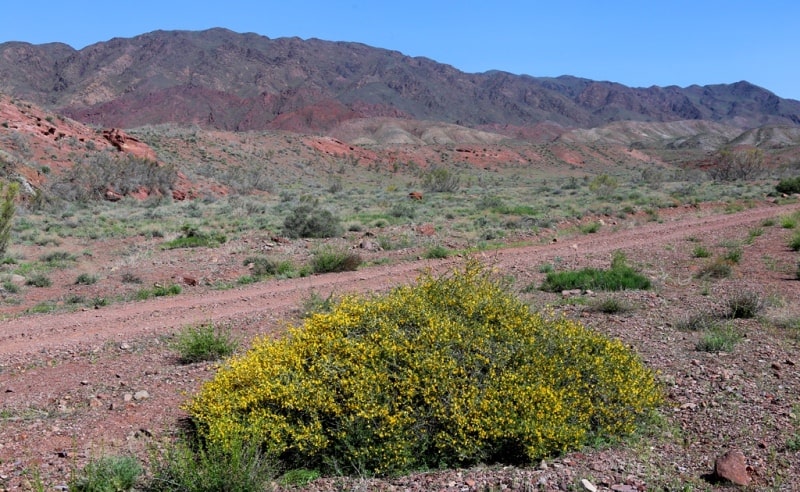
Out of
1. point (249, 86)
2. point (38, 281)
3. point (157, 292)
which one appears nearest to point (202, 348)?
point (157, 292)

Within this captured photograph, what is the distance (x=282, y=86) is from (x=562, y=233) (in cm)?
14253

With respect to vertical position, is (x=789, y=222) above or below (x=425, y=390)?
above

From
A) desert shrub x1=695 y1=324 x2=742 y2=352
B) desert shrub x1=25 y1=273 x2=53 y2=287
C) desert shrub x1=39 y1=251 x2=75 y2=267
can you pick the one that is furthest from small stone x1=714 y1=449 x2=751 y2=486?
desert shrub x1=39 y1=251 x2=75 y2=267

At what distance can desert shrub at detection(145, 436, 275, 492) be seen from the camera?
3.97 m

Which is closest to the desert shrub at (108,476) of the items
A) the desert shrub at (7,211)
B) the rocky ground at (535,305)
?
A: the rocky ground at (535,305)

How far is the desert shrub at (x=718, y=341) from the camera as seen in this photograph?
21.9 feet

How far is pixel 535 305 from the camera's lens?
27.8 ft

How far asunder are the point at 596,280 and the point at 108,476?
26.7ft

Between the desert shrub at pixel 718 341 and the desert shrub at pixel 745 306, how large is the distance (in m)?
1.04

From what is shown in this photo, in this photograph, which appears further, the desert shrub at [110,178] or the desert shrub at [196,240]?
the desert shrub at [110,178]

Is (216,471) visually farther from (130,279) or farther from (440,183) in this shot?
(440,183)

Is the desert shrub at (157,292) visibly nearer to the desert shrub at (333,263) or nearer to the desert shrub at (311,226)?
the desert shrub at (333,263)

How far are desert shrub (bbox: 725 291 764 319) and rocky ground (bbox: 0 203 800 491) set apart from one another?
126 millimetres

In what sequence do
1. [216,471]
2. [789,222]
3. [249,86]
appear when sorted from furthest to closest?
[249,86] < [789,222] < [216,471]
